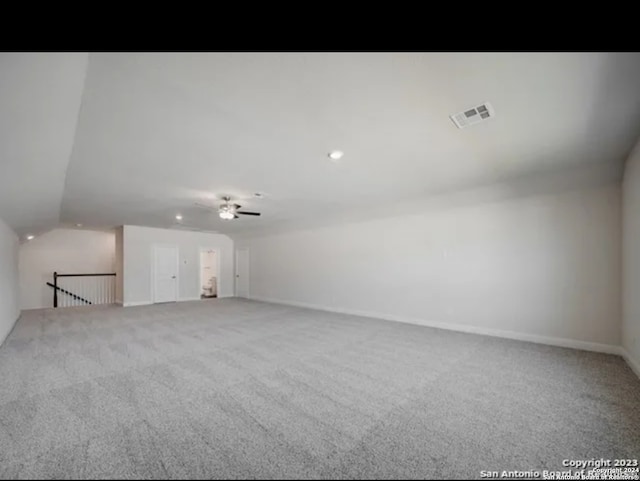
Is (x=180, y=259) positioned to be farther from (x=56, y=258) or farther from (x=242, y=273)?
(x=56, y=258)

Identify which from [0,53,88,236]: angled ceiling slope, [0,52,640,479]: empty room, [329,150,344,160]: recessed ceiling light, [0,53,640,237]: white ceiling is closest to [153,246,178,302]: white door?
[0,52,640,479]: empty room

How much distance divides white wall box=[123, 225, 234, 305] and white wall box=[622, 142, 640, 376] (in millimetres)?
10228

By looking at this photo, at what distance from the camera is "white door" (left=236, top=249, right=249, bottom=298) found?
10180 mm

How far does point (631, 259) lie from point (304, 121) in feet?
→ 13.2

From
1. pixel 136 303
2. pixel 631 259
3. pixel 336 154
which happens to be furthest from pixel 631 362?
pixel 136 303

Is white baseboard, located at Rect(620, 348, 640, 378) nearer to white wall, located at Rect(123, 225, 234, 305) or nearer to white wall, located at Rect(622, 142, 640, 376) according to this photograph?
white wall, located at Rect(622, 142, 640, 376)

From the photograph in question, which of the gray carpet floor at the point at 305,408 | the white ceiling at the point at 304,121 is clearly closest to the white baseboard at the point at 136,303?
the gray carpet floor at the point at 305,408

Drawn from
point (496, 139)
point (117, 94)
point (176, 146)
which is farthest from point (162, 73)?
point (496, 139)

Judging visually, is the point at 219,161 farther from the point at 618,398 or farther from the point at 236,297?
the point at 236,297

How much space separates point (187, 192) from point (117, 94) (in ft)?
8.96

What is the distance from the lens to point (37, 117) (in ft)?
6.70

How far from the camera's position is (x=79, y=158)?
303 centimetres

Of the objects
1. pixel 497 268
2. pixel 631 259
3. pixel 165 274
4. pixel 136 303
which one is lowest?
pixel 136 303

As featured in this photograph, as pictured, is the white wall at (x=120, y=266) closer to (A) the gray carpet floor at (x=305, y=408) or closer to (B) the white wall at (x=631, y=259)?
(A) the gray carpet floor at (x=305, y=408)
